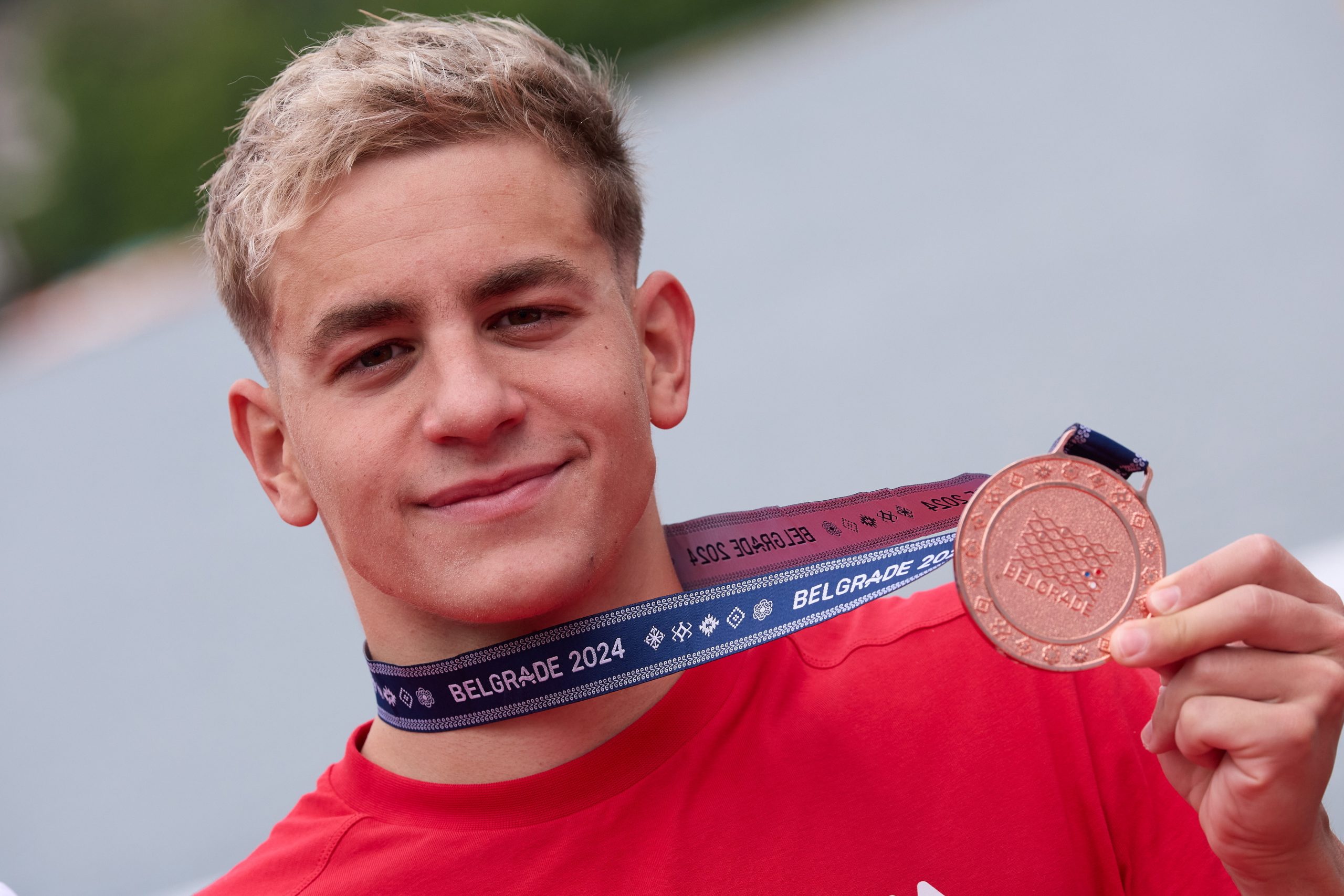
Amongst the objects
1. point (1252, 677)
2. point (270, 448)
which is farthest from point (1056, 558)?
point (270, 448)

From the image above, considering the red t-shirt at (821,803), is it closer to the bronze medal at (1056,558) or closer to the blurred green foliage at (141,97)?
the bronze medal at (1056,558)

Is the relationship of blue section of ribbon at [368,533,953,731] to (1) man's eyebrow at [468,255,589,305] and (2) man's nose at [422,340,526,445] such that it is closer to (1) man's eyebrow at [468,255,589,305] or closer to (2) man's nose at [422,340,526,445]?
(2) man's nose at [422,340,526,445]

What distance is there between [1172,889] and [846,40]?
12.3m

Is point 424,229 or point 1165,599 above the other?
point 424,229

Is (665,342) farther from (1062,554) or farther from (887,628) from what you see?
(1062,554)

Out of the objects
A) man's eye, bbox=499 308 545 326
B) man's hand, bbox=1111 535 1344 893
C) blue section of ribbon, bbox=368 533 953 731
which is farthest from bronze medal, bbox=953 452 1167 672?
man's eye, bbox=499 308 545 326

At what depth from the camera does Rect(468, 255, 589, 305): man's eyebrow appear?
2.22m

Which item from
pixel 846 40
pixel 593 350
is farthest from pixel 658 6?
pixel 593 350

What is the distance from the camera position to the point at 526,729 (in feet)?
7.90

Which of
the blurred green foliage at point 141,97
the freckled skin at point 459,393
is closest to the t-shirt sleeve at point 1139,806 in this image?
the freckled skin at point 459,393

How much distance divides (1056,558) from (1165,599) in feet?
0.75

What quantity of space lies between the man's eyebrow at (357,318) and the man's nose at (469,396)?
10 centimetres

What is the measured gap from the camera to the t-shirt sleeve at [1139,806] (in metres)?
2.31

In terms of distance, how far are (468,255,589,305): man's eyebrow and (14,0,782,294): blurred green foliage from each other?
56.4 feet
